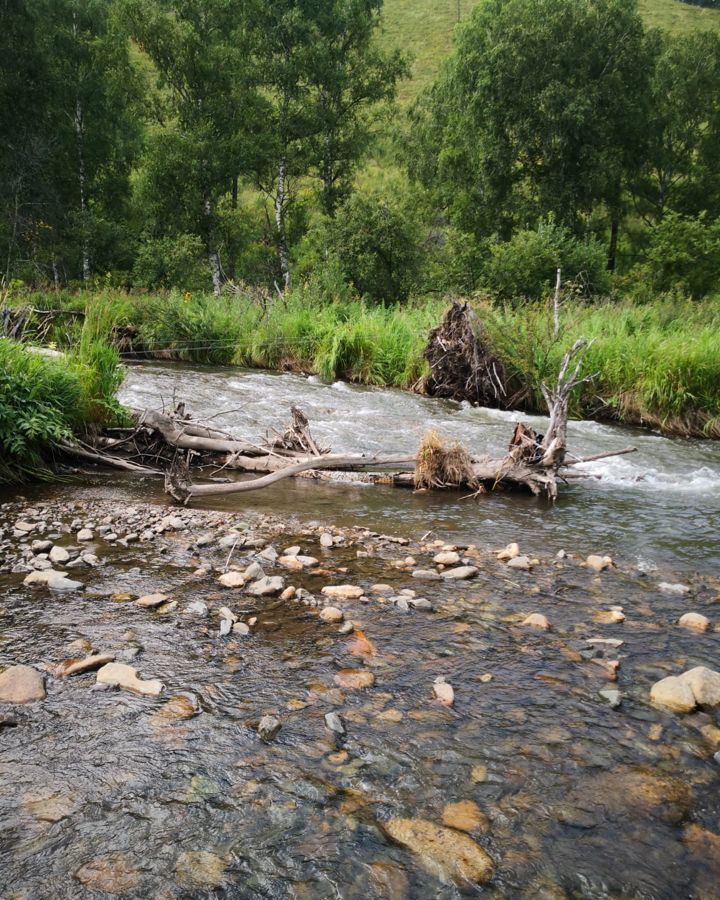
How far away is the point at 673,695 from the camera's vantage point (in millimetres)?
2674

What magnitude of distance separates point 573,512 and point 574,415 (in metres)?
5.50

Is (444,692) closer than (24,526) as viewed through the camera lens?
Yes

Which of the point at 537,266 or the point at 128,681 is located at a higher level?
the point at 537,266

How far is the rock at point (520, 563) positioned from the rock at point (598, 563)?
0.43m

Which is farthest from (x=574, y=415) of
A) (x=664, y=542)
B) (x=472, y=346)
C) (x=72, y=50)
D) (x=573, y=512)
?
(x=72, y=50)

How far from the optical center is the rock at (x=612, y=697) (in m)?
2.65

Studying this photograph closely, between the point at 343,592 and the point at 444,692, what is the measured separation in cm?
113

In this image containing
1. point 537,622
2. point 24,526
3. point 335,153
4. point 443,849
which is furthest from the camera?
point 335,153

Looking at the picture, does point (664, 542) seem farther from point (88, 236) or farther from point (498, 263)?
point (88, 236)

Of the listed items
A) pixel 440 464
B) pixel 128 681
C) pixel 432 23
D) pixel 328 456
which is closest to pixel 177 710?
pixel 128 681

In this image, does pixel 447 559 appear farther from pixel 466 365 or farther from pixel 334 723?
pixel 466 365

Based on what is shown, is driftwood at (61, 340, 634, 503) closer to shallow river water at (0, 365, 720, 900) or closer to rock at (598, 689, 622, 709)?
shallow river water at (0, 365, 720, 900)

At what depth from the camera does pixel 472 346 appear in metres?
11.3

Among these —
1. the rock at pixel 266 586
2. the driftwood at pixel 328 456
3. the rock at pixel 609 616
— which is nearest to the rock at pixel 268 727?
the rock at pixel 266 586
